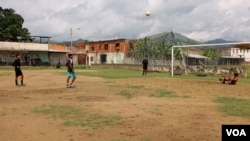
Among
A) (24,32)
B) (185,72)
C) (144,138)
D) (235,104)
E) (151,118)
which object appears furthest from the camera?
Answer: (24,32)

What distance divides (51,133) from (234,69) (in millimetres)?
27792

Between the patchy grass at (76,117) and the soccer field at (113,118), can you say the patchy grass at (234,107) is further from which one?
the patchy grass at (76,117)

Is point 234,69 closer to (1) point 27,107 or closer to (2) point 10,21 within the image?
(1) point 27,107

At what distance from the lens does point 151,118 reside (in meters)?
9.39

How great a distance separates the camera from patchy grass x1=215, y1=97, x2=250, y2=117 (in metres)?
10.2

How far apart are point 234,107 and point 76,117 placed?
522 centimetres

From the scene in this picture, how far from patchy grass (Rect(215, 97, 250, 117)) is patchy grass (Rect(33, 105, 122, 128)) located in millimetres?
3460

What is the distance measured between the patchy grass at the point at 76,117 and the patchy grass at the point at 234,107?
11.4 ft

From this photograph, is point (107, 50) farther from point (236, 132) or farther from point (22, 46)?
point (236, 132)

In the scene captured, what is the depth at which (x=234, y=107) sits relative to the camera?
11.4 metres

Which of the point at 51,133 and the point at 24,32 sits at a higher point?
the point at 24,32

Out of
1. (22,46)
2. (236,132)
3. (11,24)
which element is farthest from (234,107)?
(11,24)

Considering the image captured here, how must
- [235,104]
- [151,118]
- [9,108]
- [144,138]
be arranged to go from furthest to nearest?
[235,104]
[9,108]
[151,118]
[144,138]

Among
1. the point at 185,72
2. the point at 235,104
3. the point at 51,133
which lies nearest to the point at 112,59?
the point at 185,72
